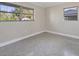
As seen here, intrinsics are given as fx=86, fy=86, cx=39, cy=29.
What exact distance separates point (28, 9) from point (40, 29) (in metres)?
1.95

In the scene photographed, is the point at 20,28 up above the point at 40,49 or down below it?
above

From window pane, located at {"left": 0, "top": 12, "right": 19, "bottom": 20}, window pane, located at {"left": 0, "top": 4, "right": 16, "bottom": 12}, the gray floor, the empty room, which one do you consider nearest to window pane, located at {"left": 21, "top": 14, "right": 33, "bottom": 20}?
the empty room

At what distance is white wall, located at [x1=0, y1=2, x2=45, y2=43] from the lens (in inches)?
136

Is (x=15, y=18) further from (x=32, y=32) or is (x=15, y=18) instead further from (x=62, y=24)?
(x=62, y=24)

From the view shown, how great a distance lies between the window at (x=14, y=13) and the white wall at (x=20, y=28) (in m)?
0.22

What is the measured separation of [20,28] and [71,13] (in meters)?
3.02

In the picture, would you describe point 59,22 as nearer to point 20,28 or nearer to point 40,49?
point 20,28

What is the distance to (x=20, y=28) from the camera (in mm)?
4289

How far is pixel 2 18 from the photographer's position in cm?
346

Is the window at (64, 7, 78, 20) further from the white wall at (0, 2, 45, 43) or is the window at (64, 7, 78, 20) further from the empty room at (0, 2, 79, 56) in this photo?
the white wall at (0, 2, 45, 43)

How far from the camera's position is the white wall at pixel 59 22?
4836 mm

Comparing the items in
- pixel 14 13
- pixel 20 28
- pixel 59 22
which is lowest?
pixel 20 28

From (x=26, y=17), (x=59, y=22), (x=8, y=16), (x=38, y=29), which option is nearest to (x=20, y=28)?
(x=26, y=17)

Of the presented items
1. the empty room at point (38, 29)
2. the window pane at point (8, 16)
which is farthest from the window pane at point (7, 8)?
the window pane at point (8, 16)
